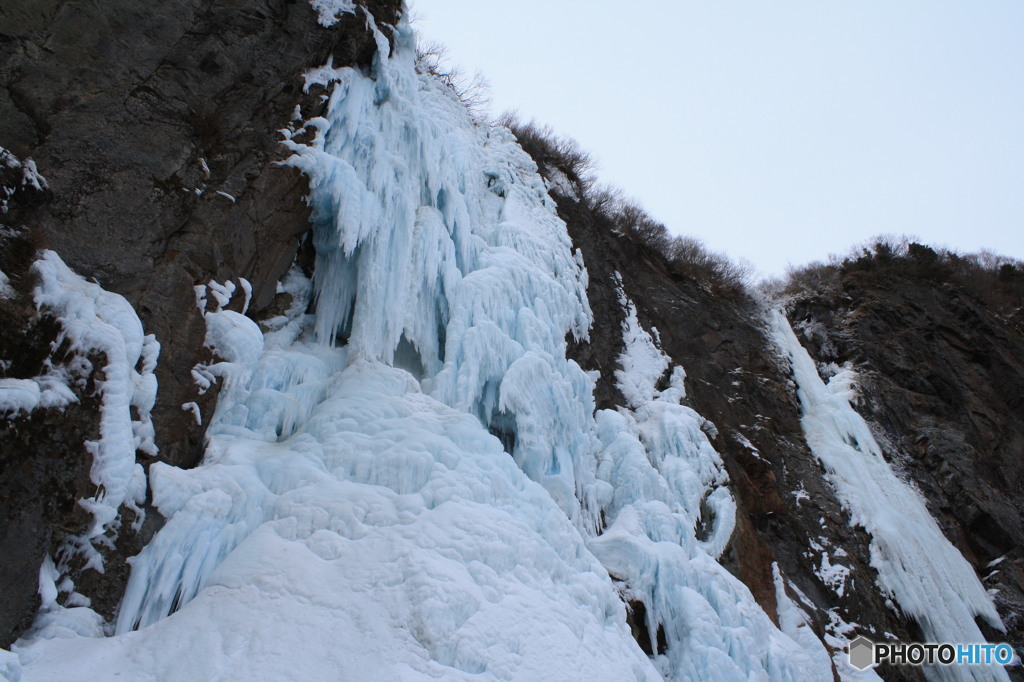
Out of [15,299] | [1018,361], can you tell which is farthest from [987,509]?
[15,299]

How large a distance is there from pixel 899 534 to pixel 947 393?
207 inches

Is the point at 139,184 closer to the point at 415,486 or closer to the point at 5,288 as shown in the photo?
the point at 5,288

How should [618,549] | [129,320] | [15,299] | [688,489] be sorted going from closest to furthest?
[15,299] < [129,320] < [618,549] < [688,489]

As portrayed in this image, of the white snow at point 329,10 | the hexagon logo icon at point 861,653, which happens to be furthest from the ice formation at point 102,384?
the hexagon logo icon at point 861,653

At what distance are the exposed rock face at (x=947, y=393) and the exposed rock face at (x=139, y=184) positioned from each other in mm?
12360

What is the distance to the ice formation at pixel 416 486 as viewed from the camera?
357 cm

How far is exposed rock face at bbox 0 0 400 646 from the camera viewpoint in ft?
11.0

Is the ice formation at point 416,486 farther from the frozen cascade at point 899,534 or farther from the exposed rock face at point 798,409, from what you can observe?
the frozen cascade at point 899,534

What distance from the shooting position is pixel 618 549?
6.62 meters

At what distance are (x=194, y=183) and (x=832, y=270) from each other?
20.8 m

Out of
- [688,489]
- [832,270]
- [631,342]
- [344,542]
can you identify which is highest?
[832,270]

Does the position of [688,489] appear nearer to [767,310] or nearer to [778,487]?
[778,487]

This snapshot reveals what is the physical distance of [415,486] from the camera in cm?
480

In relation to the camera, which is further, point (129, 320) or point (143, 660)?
point (129, 320)
